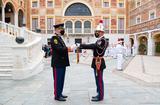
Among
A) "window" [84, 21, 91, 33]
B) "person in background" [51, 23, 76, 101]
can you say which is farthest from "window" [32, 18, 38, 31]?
"person in background" [51, 23, 76, 101]

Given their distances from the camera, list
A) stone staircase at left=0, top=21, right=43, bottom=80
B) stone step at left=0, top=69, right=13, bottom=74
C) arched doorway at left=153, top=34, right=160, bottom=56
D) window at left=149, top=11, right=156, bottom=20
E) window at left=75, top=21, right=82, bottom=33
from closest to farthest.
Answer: stone staircase at left=0, top=21, right=43, bottom=80 → stone step at left=0, top=69, right=13, bottom=74 → arched doorway at left=153, top=34, right=160, bottom=56 → window at left=149, top=11, right=156, bottom=20 → window at left=75, top=21, right=82, bottom=33

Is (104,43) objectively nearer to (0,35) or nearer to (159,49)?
(0,35)

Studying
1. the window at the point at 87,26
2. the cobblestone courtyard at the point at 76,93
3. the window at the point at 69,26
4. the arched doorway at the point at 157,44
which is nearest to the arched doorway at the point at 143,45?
the arched doorway at the point at 157,44

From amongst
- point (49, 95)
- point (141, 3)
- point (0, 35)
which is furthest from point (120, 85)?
point (141, 3)

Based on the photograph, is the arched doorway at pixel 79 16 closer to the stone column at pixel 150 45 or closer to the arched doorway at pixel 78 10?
the arched doorway at pixel 78 10

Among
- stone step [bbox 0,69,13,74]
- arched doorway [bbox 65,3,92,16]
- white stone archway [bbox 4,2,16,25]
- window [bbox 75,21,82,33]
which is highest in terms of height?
arched doorway [bbox 65,3,92,16]

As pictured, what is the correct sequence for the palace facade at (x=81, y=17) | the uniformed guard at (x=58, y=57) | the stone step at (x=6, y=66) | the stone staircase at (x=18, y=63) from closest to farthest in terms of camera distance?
the uniformed guard at (x=58, y=57), the stone staircase at (x=18, y=63), the stone step at (x=6, y=66), the palace facade at (x=81, y=17)

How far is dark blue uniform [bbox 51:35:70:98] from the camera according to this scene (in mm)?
6902

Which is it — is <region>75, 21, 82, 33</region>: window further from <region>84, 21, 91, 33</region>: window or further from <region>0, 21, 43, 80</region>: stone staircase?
<region>0, 21, 43, 80</region>: stone staircase

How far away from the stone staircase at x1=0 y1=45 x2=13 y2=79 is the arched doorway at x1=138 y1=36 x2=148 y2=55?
25.5 meters

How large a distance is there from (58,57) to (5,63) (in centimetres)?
551

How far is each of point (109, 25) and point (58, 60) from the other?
39988mm

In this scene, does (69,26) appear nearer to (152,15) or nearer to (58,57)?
(152,15)

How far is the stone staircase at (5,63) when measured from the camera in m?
10.8
